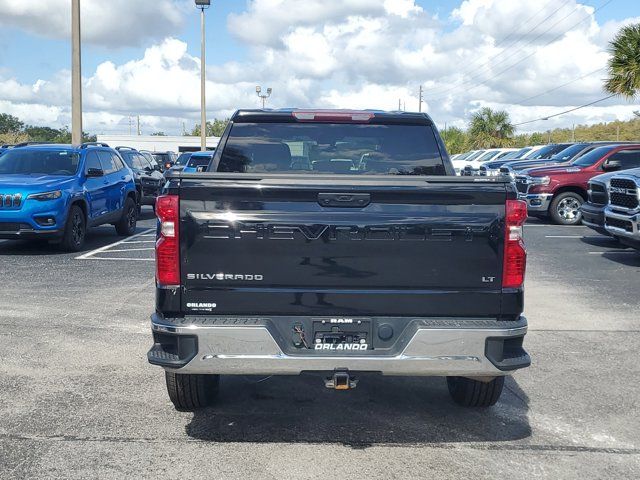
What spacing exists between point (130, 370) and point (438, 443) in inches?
103

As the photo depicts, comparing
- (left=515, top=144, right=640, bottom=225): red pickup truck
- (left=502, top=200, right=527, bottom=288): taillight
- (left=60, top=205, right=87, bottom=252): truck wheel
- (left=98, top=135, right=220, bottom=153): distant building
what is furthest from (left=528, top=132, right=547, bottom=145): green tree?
(left=502, top=200, right=527, bottom=288): taillight

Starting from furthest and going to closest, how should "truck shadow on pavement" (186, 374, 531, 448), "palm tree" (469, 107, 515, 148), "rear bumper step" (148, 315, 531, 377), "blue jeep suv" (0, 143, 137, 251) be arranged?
Result: "palm tree" (469, 107, 515, 148) → "blue jeep suv" (0, 143, 137, 251) → "truck shadow on pavement" (186, 374, 531, 448) → "rear bumper step" (148, 315, 531, 377)

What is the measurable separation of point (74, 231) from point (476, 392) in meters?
9.04

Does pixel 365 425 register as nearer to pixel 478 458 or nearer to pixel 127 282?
pixel 478 458

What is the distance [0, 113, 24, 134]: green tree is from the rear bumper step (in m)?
84.0

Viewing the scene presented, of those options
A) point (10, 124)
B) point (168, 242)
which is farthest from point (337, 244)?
point (10, 124)

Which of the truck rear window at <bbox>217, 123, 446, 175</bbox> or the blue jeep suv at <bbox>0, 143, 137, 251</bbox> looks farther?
the blue jeep suv at <bbox>0, 143, 137, 251</bbox>

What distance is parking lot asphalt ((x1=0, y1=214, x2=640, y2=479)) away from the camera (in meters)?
4.04

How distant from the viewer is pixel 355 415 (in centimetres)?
484

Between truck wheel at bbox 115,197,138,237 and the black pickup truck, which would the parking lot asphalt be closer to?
the black pickup truck

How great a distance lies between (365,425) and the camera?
4.65 meters

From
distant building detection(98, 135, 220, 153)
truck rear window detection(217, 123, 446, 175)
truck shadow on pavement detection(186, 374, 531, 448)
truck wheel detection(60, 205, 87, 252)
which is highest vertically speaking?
distant building detection(98, 135, 220, 153)

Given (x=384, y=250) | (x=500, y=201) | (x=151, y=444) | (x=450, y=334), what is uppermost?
(x=500, y=201)

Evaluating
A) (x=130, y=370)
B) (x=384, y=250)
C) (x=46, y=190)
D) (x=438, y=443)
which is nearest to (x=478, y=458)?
(x=438, y=443)
